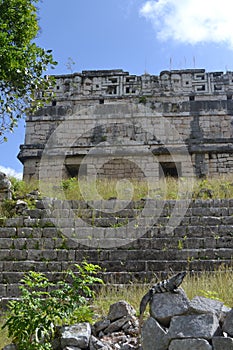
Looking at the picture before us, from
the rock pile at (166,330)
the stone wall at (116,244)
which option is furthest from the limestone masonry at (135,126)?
the rock pile at (166,330)

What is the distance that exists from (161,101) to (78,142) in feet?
10.4

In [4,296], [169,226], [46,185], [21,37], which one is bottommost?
[4,296]

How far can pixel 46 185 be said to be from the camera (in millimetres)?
11852

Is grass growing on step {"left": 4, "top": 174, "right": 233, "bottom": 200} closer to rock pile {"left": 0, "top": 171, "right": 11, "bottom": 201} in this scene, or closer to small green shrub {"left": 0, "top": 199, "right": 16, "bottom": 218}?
rock pile {"left": 0, "top": 171, "right": 11, "bottom": 201}

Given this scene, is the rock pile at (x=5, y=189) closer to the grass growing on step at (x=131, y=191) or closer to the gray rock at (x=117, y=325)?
the grass growing on step at (x=131, y=191)

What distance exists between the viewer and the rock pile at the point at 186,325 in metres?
3.91

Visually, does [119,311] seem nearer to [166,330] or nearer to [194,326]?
[166,330]

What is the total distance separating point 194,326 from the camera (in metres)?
4.00

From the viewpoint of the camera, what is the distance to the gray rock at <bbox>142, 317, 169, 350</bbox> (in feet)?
13.3

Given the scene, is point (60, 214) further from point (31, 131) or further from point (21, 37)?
point (31, 131)

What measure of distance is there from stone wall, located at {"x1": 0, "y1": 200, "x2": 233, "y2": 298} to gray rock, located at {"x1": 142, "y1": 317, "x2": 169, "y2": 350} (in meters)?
3.30

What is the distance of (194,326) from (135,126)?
37.8 feet

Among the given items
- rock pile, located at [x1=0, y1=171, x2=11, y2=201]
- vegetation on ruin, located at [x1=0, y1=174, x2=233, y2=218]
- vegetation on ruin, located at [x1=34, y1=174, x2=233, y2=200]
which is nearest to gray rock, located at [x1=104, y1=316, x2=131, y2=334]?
vegetation on ruin, located at [x1=0, y1=174, x2=233, y2=218]

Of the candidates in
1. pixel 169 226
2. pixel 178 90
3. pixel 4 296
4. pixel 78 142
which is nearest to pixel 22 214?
pixel 4 296
